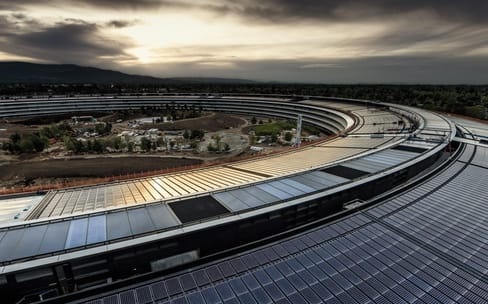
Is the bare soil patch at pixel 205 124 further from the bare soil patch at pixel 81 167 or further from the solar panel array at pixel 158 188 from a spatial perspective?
the solar panel array at pixel 158 188

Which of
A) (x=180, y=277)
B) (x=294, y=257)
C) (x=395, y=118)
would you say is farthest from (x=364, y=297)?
(x=395, y=118)

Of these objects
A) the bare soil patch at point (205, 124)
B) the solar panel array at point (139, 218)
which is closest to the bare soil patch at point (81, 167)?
the solar panel array at point (139, 218)

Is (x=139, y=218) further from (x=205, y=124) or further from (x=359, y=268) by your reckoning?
(x=205, y=124)

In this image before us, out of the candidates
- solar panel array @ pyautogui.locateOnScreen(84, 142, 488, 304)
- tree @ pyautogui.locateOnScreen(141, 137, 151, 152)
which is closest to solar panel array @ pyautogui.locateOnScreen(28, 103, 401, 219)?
solar panel array @ pyautogui.locateOnScreen(84, 142, 488, 304)

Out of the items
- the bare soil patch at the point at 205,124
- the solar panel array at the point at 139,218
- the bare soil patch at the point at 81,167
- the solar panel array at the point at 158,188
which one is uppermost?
the solar panel array at the point at 139,218

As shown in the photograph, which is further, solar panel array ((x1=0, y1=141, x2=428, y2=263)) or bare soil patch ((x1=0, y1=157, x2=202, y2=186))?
bare soil patch ((x1=0, y1=157, x2=202, y2=186))

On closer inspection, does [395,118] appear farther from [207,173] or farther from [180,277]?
[180,277]

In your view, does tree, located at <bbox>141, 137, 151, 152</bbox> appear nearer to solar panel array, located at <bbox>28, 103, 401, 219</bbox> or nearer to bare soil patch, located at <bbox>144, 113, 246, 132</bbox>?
bare soil patch, located at <bbox>144, 113, 246, 132</bbox>

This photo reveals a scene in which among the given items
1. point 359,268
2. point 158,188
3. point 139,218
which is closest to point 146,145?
point 158,188
